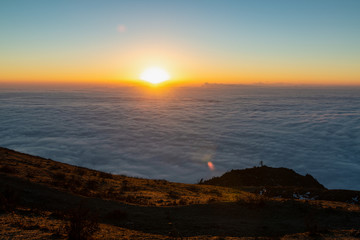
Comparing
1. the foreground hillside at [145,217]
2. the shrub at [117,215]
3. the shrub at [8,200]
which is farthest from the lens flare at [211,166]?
the shrub at [8,200]

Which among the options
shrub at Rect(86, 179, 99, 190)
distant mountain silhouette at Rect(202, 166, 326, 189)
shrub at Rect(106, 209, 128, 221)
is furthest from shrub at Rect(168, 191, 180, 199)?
distant mountain silhouette at Rect(202, 166, 326, 189)

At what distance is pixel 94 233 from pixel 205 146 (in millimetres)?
30335

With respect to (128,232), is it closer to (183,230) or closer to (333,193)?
(183,230)

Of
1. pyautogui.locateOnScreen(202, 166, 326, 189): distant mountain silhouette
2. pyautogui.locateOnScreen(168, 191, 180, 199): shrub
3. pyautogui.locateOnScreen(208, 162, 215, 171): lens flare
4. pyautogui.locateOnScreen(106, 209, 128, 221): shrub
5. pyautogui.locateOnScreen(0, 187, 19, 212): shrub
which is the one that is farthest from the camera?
pyautogui.locateOnScreen(208, 162, 215, 171): lens flare

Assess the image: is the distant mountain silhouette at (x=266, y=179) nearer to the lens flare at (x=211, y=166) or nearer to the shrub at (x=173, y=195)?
the lens flare at (x=211, y=166)

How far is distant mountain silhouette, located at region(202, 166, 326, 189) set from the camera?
61.4 feet

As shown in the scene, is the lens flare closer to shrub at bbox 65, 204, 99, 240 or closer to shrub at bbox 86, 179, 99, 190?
shrub at bbox 86, 179, 99, 190

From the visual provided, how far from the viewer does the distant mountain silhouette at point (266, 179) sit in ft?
61.4

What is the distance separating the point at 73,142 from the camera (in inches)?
1382

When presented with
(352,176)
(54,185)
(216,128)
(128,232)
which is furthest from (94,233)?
(216,128)

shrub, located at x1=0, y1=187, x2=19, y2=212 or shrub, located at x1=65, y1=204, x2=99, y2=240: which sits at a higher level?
shrub, located at x1=65, y1=204, x2=99, y2=240

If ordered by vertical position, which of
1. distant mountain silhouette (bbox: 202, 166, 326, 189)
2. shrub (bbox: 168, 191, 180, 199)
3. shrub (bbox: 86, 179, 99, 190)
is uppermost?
shrub (bbox: 86, 179, 99, 190)

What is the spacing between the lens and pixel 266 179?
63.5ft

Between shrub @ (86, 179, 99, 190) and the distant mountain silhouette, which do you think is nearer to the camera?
shrub @ (86, 179, 99, 190)
